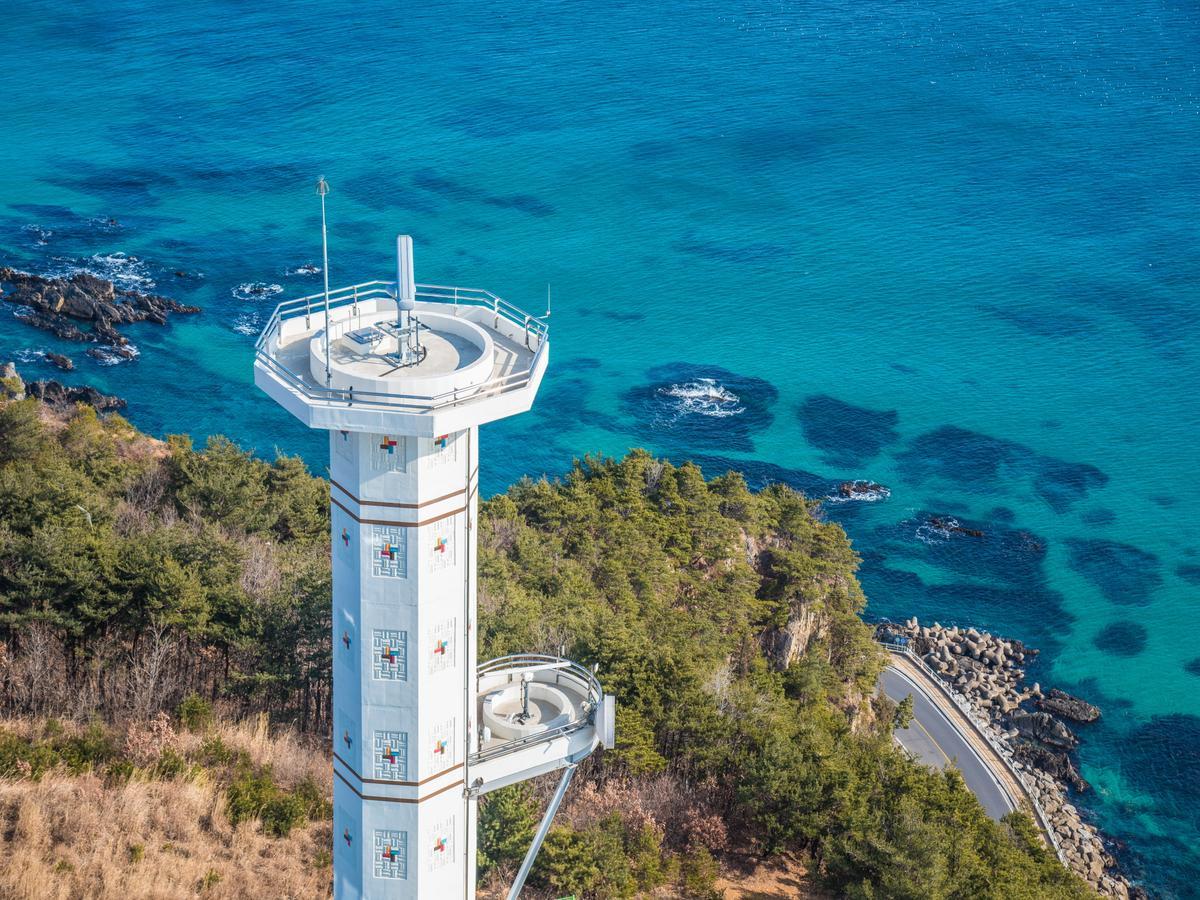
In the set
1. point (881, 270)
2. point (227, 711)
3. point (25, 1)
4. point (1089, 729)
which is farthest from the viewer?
point (25, 1)

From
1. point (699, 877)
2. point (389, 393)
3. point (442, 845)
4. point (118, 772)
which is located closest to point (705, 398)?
point (699, 877)

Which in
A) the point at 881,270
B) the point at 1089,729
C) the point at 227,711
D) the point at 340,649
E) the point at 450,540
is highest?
the point at 450,540

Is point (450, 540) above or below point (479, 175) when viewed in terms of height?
above

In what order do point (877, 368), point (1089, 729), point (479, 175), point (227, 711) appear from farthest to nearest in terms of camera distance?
point (479, 175) → point (877, 368) → point (1089, 729) → point (227, 711)

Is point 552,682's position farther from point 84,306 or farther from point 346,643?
point 84,306

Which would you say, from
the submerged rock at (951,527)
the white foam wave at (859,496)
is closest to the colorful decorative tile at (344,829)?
the white foam wave at (859,496)

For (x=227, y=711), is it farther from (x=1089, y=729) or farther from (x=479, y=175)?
(x=479, y=175)

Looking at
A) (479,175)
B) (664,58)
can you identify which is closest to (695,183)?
(479,175)
